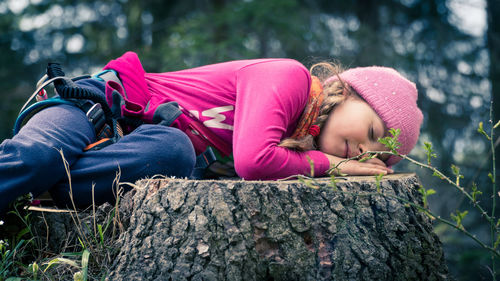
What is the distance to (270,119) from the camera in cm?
175

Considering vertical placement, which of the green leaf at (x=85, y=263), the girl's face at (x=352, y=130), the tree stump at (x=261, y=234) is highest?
the girl's face at (x=352, y=130)

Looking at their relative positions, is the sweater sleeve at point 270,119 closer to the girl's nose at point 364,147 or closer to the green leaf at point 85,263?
the girl's nose at point 364,147

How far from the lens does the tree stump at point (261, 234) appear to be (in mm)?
1295

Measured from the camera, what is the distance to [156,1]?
6258 millimetres

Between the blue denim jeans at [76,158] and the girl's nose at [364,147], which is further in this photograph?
the girl's nose at [364,147]

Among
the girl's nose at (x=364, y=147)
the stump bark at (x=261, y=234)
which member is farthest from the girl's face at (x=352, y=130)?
the stump bark at (x=261, y=234)

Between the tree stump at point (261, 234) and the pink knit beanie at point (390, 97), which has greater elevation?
the pink knit beanie at point (390, 97)

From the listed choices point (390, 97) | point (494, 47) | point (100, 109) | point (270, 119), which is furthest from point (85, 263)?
point (494, 47)

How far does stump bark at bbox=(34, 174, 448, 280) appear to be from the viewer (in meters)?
1.29

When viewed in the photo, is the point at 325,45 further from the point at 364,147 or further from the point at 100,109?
the point at 100,109

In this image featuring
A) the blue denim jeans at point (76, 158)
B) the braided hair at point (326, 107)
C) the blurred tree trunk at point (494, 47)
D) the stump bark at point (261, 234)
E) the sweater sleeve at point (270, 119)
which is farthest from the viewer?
the blurred tree trunk at point (494, 47)

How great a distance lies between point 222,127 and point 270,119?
0.42 metres

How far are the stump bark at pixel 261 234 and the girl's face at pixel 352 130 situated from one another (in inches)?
20.2

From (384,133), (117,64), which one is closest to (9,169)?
(117,64)
